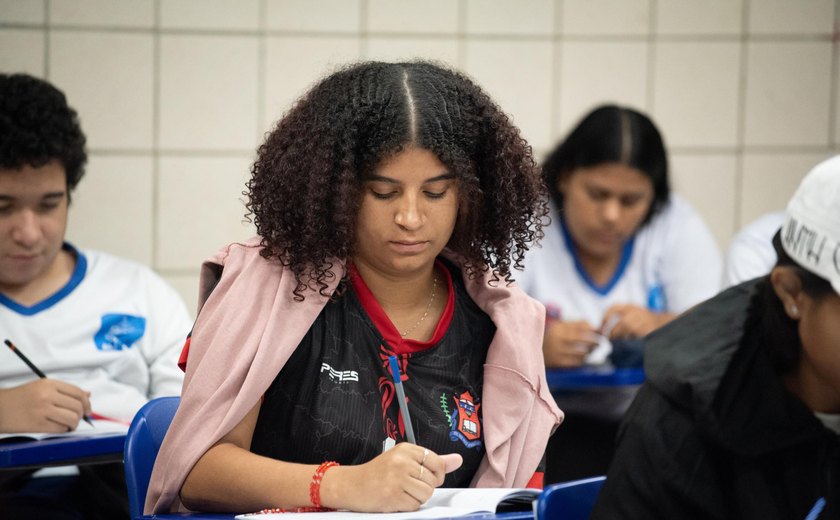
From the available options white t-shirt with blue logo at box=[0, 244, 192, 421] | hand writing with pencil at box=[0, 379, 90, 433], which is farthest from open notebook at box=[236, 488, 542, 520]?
white t-shirt with blue logo at box=[0, 244, 192, 421]

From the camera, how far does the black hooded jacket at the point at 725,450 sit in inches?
47.7

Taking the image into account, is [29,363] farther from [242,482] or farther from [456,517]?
[456,517]

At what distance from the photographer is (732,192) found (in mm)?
4109

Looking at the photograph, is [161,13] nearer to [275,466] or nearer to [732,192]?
[732,192]

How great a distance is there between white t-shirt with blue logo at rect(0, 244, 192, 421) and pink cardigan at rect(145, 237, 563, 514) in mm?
927

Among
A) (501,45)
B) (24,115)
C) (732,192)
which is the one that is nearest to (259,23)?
(501,45)

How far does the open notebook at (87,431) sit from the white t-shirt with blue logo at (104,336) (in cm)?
19

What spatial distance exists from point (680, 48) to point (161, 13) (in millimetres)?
1931

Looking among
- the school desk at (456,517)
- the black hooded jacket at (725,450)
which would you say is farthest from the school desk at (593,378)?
the black hooded jacket at (725,450)

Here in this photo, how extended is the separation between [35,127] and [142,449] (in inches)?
45.7

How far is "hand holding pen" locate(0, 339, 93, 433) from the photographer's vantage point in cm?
232

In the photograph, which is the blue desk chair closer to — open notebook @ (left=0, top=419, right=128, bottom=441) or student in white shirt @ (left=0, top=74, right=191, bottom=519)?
open notebook @ (left=0, top=419, right=128, bottom=441)

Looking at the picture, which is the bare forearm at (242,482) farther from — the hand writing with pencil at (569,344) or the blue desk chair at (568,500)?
the hand writing with pencil at (569,344)

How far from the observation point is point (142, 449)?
1841mm
